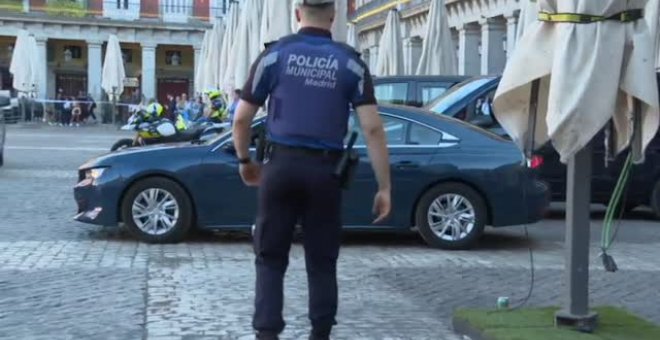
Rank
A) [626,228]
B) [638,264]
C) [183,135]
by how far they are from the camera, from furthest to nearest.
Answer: [183,135]
[626,228]
[638,264]

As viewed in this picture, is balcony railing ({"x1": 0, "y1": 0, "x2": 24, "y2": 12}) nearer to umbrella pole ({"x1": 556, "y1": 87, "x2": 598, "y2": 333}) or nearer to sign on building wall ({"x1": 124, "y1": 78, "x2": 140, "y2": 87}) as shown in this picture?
sign on building wall ({"x1": 124, "y1": 78, "x2": 140, "y2": 87})

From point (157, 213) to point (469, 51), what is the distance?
2577 cm

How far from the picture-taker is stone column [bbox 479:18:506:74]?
3269cm

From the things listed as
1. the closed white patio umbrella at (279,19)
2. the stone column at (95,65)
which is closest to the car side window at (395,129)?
the closed white patio umbrella at (279,19)

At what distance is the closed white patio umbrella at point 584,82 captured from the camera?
5.92 metres

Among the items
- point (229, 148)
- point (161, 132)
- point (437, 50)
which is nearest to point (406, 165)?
point (229, 148)

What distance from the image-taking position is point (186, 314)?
716 centimetres

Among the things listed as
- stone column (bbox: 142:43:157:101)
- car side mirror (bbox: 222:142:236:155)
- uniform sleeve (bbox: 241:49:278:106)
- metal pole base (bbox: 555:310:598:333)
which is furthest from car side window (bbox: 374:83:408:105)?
stone column (bbox: 142:43:157:101)

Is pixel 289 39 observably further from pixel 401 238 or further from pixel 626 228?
pixel 626 228

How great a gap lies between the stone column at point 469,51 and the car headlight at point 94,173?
25.0m

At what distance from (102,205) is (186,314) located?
3.68 meters

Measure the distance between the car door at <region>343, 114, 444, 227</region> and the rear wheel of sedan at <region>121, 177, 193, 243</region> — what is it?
5.29ft

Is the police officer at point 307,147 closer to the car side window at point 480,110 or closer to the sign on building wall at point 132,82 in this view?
the car side window at point 480,110

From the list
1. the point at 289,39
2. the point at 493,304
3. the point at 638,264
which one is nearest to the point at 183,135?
the point at 638,264
